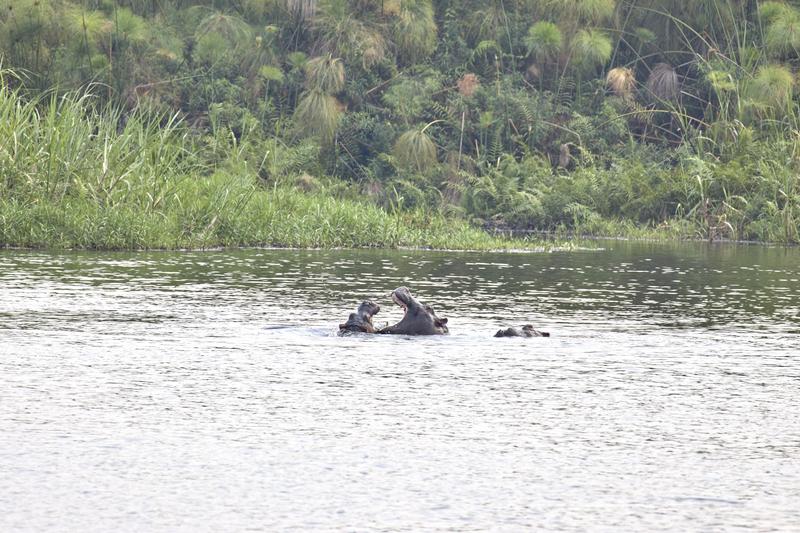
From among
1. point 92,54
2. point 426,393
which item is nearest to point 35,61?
point 92,54

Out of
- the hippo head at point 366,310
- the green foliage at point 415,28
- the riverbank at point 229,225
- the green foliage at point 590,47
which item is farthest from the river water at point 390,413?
the green foliage at point 415,28

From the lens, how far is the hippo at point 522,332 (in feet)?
41.4

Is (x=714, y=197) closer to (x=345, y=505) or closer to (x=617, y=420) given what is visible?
(x=617, y=420)

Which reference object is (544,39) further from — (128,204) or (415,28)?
(128,204)

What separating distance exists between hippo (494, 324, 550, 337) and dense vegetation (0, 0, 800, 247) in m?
15.0

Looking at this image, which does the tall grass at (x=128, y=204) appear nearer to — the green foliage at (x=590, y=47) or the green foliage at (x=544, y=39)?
the green foliage at (x=590, y=47)

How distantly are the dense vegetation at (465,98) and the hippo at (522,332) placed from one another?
15005mm

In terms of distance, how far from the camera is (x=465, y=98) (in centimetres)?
3906

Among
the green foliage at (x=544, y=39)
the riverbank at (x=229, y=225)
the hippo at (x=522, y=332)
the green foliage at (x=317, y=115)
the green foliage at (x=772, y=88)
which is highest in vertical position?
the green foliage at (x=544, y=39)

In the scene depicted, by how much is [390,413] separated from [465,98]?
30.5 meters

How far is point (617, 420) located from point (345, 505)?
8.41 ft

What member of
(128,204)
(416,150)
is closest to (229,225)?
(128,204)

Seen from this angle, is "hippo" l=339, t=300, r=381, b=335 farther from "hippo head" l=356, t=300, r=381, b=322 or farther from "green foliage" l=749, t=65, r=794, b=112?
"green foliage" l=749, t=65, r=794, b=112

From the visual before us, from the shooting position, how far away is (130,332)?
503 inches
